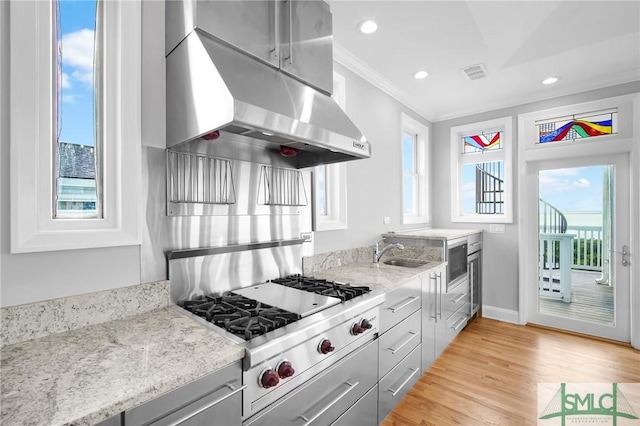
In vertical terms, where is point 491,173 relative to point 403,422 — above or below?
above

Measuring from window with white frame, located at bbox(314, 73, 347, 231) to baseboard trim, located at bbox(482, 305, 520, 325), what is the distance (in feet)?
8.29

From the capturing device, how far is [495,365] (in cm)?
262

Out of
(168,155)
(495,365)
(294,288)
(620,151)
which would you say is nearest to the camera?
(168,155)

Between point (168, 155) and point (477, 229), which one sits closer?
point (168, 155)

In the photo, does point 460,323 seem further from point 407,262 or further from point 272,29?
point 272,29

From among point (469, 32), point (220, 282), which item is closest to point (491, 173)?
point (469, 32)

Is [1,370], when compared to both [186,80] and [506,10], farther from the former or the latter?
[506,10]

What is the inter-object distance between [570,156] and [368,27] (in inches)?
108

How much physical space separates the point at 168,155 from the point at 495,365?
9.91ft

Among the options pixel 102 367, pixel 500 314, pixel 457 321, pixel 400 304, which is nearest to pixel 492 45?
pixel 400 304

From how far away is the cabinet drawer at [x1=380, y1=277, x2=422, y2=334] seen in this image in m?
1.85

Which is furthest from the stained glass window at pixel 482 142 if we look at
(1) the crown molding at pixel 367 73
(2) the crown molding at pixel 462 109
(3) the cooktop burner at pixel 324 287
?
(3) the cooktop burner at pixel 324 287

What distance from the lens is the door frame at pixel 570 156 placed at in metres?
2.96

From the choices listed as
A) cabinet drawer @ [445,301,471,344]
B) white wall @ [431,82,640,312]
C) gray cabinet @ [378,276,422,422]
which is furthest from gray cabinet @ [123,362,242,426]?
white wall @ [431,82,640,312]
